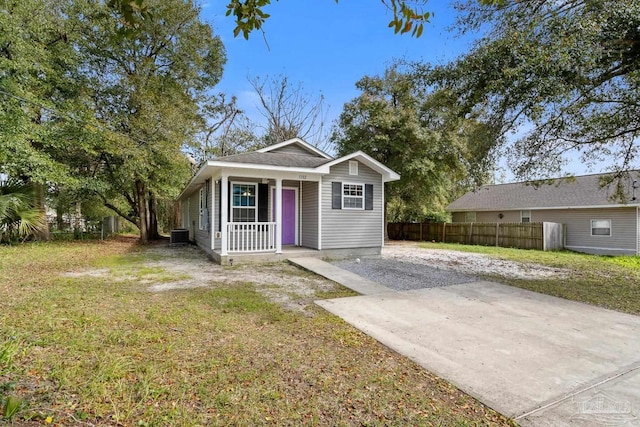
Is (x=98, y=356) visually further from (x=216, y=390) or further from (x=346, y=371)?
(x=346, y=371)

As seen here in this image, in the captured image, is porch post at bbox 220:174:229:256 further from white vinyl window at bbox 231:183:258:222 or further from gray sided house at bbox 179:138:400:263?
white vinyl window at bbox 231:183:258:222

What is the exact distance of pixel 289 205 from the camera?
1146 cm

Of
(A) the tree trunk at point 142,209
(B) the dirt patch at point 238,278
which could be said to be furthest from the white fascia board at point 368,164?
(A) the tree trunk at point 142,209

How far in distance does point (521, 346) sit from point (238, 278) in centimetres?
542

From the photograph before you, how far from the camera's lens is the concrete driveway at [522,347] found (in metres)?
2.57

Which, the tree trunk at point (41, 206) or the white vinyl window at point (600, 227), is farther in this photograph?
the white vinyl window at point (600, 227)

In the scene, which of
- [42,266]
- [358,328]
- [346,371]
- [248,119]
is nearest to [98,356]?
[346,371]

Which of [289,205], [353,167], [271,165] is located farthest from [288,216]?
[353,167]

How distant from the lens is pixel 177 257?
10.7 meters

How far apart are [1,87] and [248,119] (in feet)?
50.7

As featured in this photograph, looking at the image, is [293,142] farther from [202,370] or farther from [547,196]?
[547,196]

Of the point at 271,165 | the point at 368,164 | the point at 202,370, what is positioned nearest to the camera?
the point at 202,370

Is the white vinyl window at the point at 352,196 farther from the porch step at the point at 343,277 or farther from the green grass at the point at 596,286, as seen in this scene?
the green grass at the point at 596,286

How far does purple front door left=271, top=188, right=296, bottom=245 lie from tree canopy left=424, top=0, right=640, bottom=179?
225 inches
